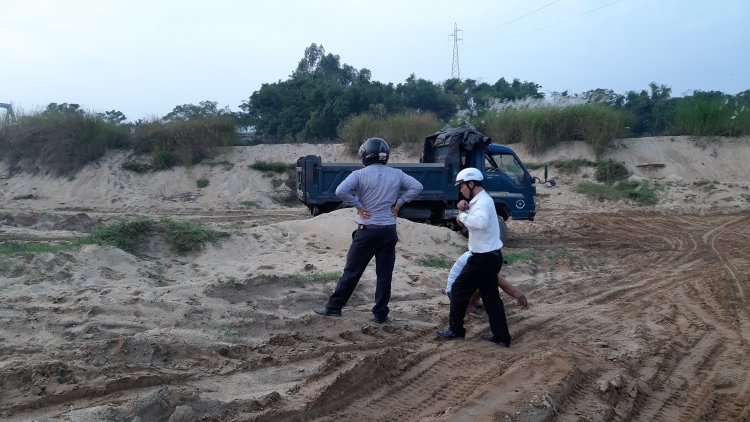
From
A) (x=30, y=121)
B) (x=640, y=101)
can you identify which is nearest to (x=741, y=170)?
(x=640, y=101)

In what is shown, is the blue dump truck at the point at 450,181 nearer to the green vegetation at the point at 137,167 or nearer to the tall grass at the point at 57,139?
the green vegetation at the point at 137,167

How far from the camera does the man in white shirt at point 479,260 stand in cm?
568

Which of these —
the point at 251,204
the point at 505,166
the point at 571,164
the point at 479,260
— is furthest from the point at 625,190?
the point at 479,260

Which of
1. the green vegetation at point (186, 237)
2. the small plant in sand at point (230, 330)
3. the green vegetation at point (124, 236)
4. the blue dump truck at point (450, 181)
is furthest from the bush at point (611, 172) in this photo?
the small plant in sand at point (230, 330)

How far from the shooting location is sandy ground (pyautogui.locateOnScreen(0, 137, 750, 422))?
4289 mm

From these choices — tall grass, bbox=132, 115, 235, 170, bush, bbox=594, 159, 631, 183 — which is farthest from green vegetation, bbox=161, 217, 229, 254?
bush, bbox=594, 159, 631, 183

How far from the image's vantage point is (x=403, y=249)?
1104 centimetres

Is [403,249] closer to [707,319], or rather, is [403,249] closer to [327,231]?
[327,231]

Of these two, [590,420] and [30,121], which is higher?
[30,121]

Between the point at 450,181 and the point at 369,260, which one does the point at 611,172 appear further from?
the point at 369,260

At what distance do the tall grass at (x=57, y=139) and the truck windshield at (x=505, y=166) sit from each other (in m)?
18.2

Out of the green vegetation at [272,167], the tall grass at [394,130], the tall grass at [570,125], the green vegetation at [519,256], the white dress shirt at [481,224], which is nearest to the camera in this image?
the white dress shirt at [481,224]

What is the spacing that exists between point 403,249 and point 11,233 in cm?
736

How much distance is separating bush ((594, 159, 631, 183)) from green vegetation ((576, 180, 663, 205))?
0.83 meters
